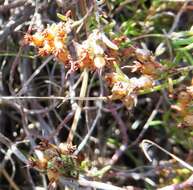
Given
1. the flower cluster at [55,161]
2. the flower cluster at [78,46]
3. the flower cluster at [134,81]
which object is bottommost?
the flower cluster at [55,161]

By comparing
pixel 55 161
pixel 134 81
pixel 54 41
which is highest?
pixel 54 41

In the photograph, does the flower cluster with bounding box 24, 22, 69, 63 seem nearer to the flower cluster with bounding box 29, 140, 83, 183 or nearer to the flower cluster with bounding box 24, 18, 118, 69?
the flower cluster with bounding box 24, 18, 118, 69

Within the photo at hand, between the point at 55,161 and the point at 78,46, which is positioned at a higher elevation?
the point at 78,46

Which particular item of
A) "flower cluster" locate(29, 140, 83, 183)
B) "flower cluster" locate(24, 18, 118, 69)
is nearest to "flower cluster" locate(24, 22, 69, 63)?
"flower cluster" locate(24, 18, 118, 69)

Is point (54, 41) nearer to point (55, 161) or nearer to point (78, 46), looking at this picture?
point (78, 46)

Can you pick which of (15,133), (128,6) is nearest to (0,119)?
(15,133)

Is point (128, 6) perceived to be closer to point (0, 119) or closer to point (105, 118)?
point (105, 118)

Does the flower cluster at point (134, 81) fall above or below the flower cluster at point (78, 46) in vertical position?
below

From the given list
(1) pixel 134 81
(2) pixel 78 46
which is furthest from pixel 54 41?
(1) pixel 134 81

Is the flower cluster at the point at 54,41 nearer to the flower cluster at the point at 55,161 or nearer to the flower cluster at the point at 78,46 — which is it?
the flower cluster at the point at 78,46

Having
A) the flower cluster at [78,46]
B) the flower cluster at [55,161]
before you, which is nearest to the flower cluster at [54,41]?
the flower cluster at [78,46]

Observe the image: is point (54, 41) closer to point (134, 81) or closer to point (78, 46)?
point (78, 46)
